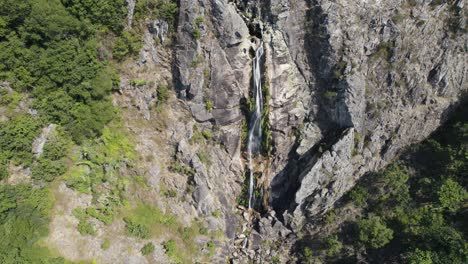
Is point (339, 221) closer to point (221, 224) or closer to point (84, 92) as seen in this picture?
point (221, 224)

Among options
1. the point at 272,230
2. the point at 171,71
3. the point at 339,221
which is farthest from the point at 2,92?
the point at 339,221

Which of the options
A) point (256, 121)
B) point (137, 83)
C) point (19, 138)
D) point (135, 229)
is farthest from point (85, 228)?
point (256, 121)

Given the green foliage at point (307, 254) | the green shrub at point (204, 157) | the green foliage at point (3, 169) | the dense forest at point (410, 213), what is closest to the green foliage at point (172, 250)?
the green shrub at point (204, 157)

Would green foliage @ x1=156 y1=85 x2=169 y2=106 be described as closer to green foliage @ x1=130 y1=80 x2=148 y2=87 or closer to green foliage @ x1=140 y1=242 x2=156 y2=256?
green foliage @ x1=130 y1=80 x2=148 y2=87

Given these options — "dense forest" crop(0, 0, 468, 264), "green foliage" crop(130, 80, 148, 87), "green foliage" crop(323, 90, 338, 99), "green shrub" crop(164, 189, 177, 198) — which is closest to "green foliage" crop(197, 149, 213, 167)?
"dense forest" crop(0, 0, 468, 264)

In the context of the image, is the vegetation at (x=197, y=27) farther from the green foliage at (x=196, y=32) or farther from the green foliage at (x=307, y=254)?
the green foliage at (x=307, y=254)

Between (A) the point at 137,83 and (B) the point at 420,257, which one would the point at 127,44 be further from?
(B) the point at 420,257
